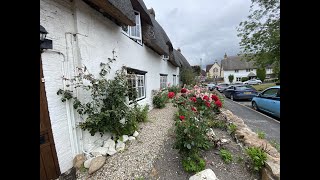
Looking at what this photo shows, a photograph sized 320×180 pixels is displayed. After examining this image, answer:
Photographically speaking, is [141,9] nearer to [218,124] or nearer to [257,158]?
[218,124]

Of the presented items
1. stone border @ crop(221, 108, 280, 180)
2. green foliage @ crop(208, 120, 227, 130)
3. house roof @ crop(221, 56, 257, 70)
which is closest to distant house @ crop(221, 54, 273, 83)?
house roof @ crop(221, 56, 257, 70)

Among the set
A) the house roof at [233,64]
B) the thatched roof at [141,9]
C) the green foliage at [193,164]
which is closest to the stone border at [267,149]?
the green foliage at [193,164]

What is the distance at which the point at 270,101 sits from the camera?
6.59 m

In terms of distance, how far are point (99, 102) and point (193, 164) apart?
251cm

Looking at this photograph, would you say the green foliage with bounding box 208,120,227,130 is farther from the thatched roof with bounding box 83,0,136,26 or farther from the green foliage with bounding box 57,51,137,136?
the thatched roof with bounding box 83,0,136,26

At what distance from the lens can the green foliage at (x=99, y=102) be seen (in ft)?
10.1

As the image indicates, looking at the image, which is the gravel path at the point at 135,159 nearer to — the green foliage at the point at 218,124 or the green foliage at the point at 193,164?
the green foliage at the point at 193,164

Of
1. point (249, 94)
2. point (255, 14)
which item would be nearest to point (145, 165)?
point (249, 94)

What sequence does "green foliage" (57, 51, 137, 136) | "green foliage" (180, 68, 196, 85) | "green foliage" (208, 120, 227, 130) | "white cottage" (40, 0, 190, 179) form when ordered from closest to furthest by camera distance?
1. "white cottage" (40, 0, 190, 179)
2. "green foliage" (57, 51, 137, 136)
3. "green foliage" (208, 120, 227, 130)
4. "green foliage" (180, 68, 196, 85)

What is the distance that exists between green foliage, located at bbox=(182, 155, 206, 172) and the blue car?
208 inches

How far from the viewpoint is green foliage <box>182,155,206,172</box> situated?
104 inches

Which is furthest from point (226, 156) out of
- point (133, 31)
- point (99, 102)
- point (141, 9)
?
point (141, 9)
